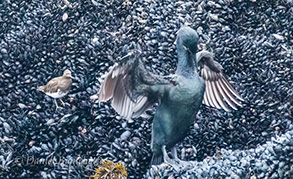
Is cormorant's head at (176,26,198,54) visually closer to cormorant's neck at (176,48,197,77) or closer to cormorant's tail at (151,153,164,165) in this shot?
cormorant's neck at (176,48,197,77)

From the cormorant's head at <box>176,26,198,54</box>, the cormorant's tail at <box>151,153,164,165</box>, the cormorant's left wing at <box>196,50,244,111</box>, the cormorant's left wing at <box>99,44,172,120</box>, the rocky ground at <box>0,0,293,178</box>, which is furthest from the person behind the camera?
the rocky ground at <box>0,0,293,178</box>

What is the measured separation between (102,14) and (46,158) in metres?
1.53

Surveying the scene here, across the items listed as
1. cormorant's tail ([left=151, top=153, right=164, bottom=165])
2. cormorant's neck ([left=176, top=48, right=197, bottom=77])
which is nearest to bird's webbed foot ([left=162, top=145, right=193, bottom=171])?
cormorant's tail ([left=151, top=153, right=164, bottom=165])

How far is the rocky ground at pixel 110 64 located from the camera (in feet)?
18.8

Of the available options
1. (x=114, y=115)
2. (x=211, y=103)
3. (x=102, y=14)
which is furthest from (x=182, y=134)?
(x=102, y=14)

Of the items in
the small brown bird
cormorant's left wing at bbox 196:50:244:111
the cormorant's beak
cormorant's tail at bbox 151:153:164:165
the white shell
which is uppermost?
the cormorant's beak

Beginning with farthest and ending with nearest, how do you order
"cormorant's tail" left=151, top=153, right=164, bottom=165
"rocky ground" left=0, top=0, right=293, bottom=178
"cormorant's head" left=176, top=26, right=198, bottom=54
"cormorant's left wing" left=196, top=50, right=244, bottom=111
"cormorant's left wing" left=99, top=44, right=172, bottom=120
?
"rocky ground" left=0, top=0, right=293, bottom=178 < "cormorant's left wing" left=196, top=50, right=244, bottom=111 < "cormorant's tail" left=151, top=153, right=164, bottom=165 < "cormorant's head" left=176, top=26, right=198, bottom=54 < "cormorant's left wing" left=99, top=44, right=172, bottom=120

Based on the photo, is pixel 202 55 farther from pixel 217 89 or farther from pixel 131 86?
A: pixel 131 86

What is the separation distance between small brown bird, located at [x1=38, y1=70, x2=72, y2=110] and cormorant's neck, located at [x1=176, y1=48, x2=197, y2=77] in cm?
135

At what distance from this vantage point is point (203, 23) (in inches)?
247

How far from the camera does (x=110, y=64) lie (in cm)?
610

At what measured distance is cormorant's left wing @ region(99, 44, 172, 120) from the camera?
4656mm

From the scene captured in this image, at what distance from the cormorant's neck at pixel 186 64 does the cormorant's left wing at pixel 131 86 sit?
0.13 m

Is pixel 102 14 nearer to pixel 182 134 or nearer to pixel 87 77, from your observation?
pixel 87 77
